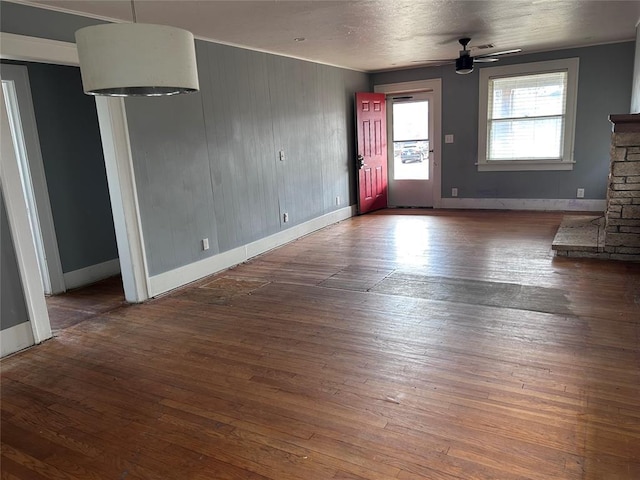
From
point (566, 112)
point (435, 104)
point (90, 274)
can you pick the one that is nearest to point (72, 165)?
point (90, 274)

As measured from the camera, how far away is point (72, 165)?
4750 millimetres

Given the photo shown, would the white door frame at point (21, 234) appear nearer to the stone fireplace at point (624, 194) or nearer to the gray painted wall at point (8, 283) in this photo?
the gray painted wall at point (8, 283)

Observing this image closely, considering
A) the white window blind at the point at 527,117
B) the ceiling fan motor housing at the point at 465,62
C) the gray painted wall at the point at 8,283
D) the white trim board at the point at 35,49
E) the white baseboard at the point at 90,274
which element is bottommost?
the white baseboard at the point at 90,274

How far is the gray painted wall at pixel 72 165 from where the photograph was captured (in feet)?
14.7

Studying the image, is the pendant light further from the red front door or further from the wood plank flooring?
the red front door

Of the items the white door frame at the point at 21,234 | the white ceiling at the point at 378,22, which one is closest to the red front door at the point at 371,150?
the white ceiling at the point at 378,22

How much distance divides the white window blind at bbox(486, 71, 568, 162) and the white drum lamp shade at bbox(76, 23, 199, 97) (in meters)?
6.38

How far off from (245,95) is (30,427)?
396cm

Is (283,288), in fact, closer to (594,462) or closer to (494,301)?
(494,301)

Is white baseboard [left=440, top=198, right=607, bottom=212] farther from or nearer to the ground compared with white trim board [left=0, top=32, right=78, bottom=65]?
nearer to the ground

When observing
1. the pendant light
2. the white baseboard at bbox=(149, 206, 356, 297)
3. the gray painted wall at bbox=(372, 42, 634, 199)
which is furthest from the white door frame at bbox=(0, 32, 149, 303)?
the gray painted wall at bbox=(372, 42, 634, 199)

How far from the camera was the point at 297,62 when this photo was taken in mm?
6141

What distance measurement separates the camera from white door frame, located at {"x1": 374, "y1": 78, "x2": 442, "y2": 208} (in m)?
7.72

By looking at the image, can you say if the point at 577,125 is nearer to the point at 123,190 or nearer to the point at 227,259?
the point at 227,259
